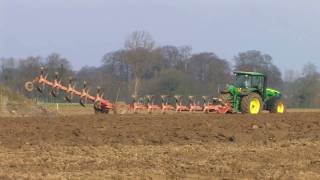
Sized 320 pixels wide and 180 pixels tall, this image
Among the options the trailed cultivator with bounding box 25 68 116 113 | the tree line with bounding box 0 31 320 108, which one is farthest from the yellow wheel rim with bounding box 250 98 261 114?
the tree line with bounding box 0 31 320 108

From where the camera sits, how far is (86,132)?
1411 cm

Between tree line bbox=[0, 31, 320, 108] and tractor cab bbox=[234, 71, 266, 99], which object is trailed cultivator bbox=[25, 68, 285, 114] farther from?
tree line bbox=[0, 31, 320, 108]

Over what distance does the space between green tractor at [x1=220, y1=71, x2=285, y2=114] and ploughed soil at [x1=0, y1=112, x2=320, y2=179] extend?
982 centimetres

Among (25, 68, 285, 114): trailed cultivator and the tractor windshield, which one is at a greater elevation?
the tractor windshield

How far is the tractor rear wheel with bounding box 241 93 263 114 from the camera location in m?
26.4

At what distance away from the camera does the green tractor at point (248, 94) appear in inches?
1053

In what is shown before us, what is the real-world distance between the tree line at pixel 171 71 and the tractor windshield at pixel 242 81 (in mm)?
33973

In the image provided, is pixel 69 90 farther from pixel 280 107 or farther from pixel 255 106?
pixel 280 107

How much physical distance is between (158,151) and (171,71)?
61506mm

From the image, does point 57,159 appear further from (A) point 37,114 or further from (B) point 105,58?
(B) point 105,58

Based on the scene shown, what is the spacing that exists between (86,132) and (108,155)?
375 centimetres

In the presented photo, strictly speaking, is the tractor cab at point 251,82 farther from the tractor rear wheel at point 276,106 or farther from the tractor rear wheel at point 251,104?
the tractor rear wheel at point 276,106

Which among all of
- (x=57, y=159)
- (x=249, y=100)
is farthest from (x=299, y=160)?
(x=249, y=100)

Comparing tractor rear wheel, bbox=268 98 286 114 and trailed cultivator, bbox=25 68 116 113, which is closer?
trailed cultivator, bbox=25 68 116 113
